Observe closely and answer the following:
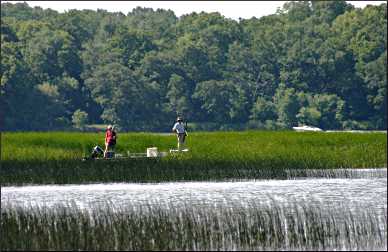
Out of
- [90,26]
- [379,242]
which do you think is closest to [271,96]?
[90,26]

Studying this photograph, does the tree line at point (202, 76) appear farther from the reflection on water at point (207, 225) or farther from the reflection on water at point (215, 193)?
the reflection on water at point (207, 225)

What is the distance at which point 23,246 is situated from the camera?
23094mm

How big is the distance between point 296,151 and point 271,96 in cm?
8667

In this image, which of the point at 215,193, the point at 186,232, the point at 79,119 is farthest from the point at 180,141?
the point at 79,119

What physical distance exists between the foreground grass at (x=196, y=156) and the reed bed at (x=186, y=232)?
1064 centimetres

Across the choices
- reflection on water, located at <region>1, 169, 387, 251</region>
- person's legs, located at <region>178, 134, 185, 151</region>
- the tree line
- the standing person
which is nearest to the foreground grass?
person's legs, located at <region>178, 134, 185, 151</region>

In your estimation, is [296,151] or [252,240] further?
[296,151]

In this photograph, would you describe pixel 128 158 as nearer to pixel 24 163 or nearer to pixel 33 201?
pixel 24 163

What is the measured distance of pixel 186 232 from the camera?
80.1ft

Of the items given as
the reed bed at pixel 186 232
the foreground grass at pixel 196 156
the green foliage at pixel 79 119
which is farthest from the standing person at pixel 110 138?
the green foliage at pixel 79 119

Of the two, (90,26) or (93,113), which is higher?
(90,26)

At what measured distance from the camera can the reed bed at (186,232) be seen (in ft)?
77.1

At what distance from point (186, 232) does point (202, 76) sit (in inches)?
4280

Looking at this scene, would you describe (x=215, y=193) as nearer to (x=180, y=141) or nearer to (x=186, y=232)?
(x=186, y=232)
